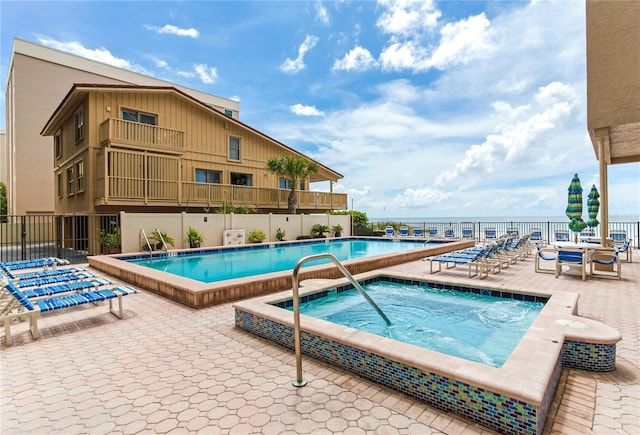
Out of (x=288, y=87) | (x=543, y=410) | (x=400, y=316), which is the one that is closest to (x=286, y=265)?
(x=400, y=316)

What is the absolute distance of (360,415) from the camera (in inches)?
99.5

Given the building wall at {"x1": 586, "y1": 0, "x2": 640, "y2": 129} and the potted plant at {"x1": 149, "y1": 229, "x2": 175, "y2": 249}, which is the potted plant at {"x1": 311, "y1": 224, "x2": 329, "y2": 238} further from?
the building wall at {"x1": 586, "y1": 0, "x2": 640, "y2": 129}

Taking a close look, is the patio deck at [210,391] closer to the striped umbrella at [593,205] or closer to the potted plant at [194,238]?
the potted plant at [194,238]

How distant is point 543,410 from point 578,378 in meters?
1.16

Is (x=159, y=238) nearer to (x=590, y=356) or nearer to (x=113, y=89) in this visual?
(x=113, y=89)

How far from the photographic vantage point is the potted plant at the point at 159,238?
42.1 feet

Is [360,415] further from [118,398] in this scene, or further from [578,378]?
[578,378]

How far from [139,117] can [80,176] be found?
12.9 feet

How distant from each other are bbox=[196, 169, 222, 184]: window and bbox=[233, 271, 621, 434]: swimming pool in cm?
1465

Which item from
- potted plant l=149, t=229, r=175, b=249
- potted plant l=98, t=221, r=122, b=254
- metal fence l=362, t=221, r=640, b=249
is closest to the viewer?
potted plant l=98, t=221, r=122, b=254

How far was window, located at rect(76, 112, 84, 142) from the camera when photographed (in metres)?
14.9

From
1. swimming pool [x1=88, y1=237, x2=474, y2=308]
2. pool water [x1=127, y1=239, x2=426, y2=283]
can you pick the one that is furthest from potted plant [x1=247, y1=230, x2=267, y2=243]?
swimming pool [x1=88, y1=237, x2=474, y2=308]

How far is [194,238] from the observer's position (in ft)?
45.6

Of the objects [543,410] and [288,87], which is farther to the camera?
[288,87]
